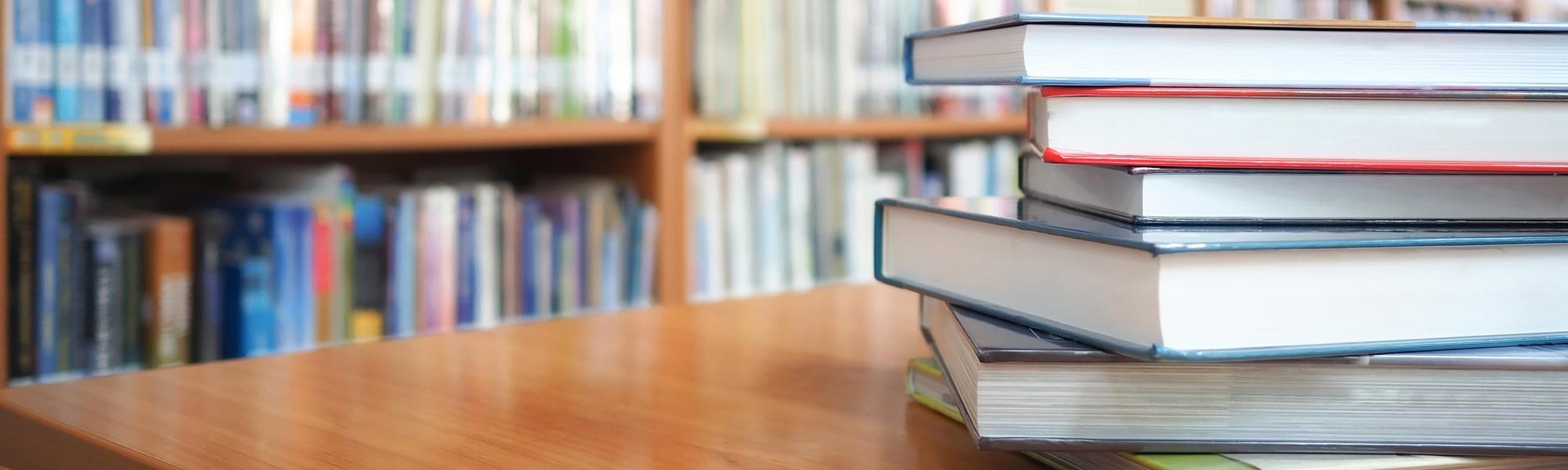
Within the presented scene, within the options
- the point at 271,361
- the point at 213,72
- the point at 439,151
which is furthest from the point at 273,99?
the point at 271,361

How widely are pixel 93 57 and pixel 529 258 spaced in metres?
0.60

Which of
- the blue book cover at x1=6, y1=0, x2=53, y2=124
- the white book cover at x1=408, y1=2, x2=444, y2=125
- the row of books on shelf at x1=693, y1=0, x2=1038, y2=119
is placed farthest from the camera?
the row of books on shelf at x1=693, y1=0, x2=1038, y2=119

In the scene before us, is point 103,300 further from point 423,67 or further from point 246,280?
point 423,67

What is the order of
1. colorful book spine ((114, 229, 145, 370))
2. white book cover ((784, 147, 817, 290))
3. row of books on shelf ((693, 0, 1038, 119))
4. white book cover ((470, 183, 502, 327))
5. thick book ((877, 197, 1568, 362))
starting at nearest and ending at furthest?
1. thick book ((877, 197, 1568, 362))
2. colorful book spine ((114, 229, 145, 370))
3. white book cover ((470, 183, 502, 327))
4. row of books on shelf ((693, 0, 1038, 119))
5. white book cover ((784, 147, 817, 290))

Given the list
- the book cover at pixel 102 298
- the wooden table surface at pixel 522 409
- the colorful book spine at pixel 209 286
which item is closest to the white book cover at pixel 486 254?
the colorful book spine at pixel 209 286

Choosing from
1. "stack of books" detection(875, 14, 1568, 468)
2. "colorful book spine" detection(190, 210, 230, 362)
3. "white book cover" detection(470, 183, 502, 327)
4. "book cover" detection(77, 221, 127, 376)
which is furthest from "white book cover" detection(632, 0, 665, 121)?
"stack of books" detection(875, 14, 1568, 468)

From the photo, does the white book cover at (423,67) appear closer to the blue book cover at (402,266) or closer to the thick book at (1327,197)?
the blue book cover at (402,266)

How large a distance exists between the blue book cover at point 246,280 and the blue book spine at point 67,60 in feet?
0.64

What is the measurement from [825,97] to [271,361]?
145cm

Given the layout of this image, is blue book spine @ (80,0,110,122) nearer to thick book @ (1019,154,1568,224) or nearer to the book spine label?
the book spine label

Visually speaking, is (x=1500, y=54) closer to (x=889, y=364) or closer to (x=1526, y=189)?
(x=1526, y=189)

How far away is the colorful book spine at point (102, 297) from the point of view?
136 centimetres

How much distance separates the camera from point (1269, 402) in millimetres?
446

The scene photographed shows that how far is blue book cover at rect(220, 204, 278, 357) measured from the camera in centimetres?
145
